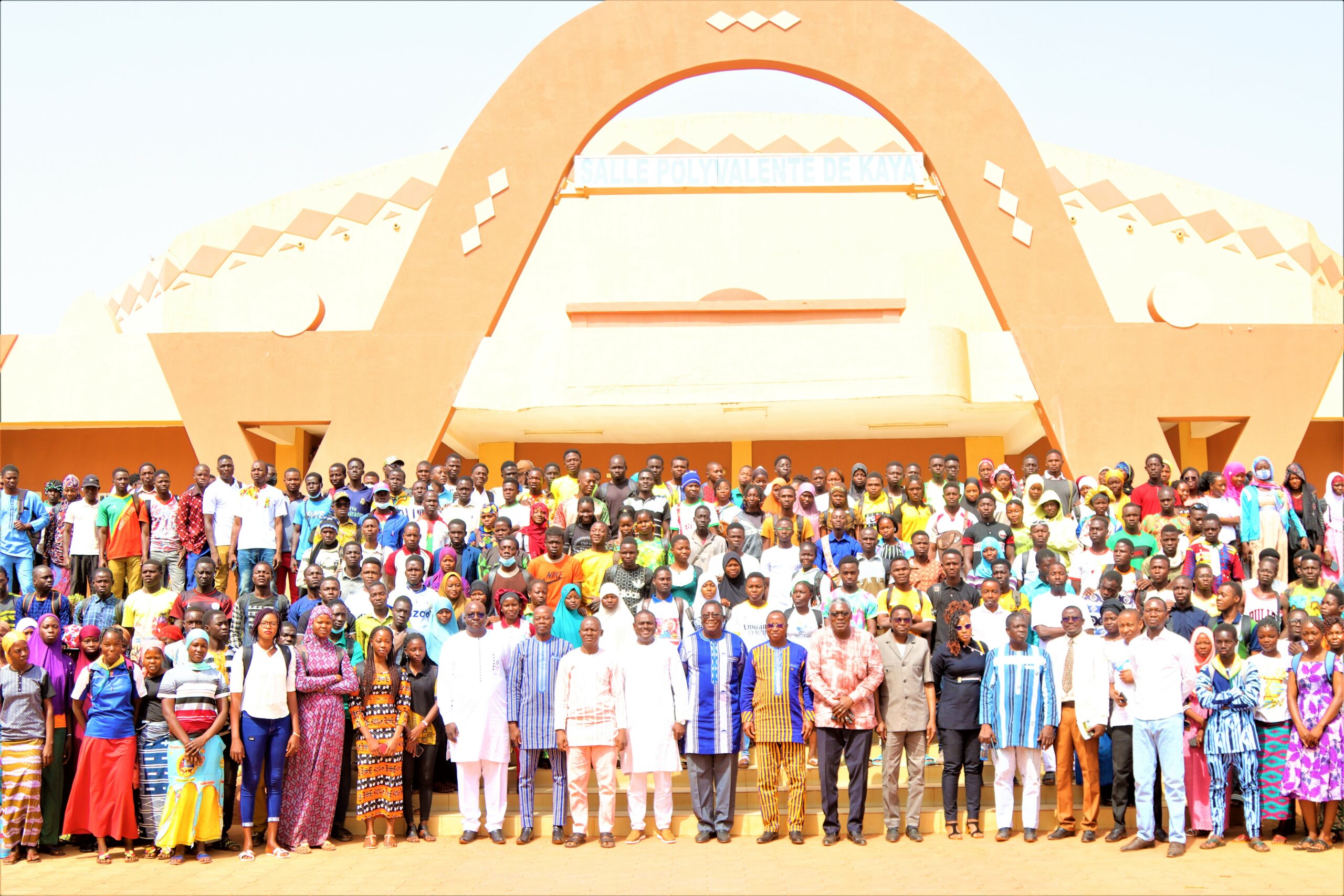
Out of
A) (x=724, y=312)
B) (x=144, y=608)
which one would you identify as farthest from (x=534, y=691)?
(x=724, y=312)

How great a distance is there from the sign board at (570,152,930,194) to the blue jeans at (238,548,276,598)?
4.65m

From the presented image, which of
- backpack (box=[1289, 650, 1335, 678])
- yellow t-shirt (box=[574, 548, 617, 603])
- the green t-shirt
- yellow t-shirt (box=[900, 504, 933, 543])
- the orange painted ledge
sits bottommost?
backpack (box=[1289, 650, 1335, 678])

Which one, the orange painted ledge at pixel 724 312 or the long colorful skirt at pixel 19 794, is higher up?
the orange painted ledge at pixel 724 312

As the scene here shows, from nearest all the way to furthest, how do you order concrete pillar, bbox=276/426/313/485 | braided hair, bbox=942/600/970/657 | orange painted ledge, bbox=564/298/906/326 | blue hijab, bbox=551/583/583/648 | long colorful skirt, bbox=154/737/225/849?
long colorful skirt, bbox=154/737/225/849, braided hair, bbox=942/600/970/657, blue hijab, bbox=551/583/583/648, orange painted ledge, bbox=564/298/906/326, concrete pillar, bbox=276/426/313/485

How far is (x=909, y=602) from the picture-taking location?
28.0ft

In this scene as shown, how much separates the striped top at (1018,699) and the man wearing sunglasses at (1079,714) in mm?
97

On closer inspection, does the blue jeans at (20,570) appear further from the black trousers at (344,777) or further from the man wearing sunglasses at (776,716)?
the man wearing sunglasses at (776,716)

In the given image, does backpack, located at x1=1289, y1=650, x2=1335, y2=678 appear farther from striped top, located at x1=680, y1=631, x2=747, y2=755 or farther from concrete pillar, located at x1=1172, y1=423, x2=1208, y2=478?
concrete pillar, located at x1=1172, y1=423, x2=1208, y2=478

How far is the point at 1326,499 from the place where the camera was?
1025cm

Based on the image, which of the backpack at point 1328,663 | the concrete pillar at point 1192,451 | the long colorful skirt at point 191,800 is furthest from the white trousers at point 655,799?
the concrete pillar at point 1192,451

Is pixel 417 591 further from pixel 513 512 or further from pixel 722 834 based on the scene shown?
pixel 722 834

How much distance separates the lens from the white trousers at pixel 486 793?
7.86m

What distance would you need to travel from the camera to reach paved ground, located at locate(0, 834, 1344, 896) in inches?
258

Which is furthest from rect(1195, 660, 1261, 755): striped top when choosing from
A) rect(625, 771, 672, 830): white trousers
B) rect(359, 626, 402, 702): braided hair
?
rect(359, 626, 402, 702): braided hair
